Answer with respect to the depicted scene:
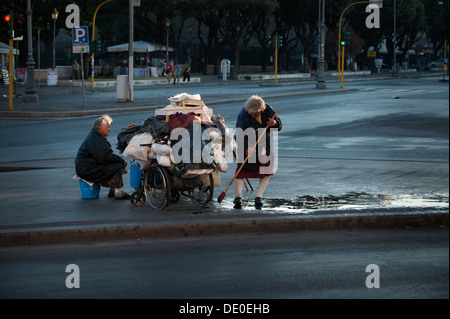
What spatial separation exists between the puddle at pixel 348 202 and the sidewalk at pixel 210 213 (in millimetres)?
13

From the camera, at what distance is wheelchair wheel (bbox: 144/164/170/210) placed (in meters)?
9.85

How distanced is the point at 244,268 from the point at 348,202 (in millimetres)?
3343

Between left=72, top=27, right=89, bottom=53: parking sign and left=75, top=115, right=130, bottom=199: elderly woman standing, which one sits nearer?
left=75, top=115, right=130, bottom=199: elderly woman standing

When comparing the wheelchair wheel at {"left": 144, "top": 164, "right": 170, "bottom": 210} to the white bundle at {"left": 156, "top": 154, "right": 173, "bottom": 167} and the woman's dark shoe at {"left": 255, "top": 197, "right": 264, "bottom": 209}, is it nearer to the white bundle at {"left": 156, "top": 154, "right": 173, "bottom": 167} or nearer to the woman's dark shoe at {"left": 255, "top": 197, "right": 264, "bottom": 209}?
the white bundle at {"left": 156, "top": 154, "right": 173, "bottom": 167}

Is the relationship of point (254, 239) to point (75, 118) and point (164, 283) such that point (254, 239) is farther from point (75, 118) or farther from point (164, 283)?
point (75, 118)

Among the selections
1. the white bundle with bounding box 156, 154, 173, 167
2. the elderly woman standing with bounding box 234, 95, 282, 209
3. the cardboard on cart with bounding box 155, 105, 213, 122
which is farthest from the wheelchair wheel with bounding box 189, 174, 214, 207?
Answer: the cardboard on cart with bounding box 155, 105, 213, 122

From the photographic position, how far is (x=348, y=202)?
33.5 feet

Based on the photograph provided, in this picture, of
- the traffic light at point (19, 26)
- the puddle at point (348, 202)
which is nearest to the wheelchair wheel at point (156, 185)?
the puddle at point (348, 202)

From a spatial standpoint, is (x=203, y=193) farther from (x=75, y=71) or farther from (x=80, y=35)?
(x=75, y=71)

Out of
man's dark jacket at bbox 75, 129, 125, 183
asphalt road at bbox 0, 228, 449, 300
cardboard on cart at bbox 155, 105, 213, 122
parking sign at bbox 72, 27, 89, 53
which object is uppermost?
parking sign at bbox 72, 27, 89, 53

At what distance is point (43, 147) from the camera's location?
18594 mm

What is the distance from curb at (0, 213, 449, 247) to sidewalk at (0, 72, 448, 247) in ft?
0.04

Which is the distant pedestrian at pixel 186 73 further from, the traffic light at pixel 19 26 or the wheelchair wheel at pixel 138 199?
the wheelchair wheel at pixel 138 199

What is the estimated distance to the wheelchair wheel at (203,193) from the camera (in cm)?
1003
